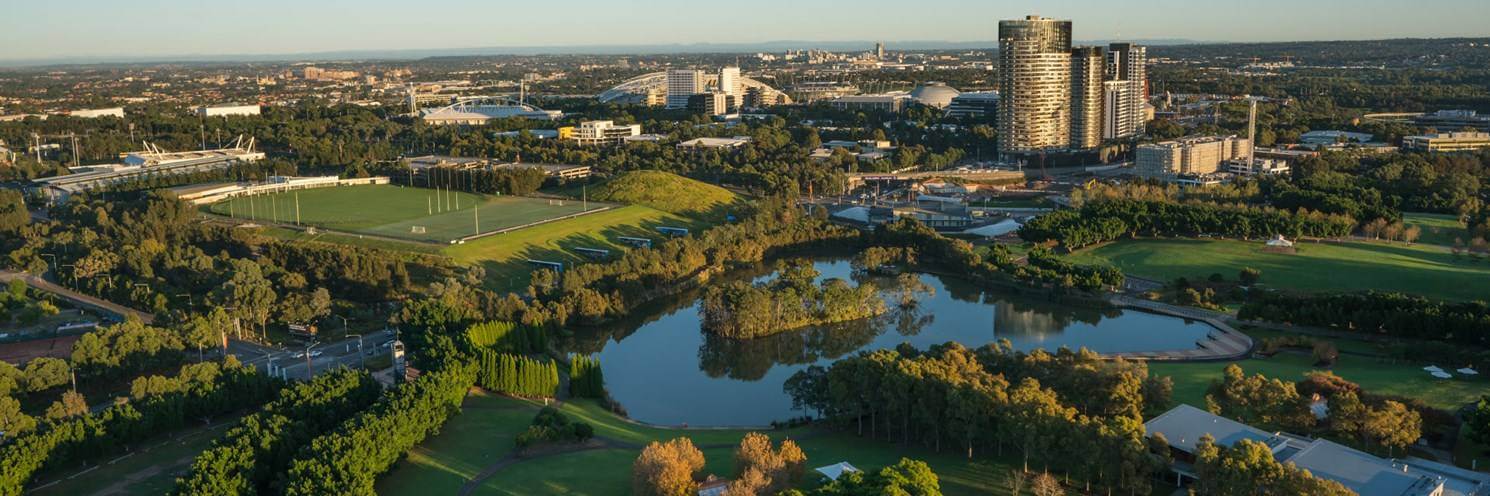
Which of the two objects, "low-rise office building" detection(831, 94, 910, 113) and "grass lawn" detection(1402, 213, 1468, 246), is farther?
"low-rise office building" detection(831, 94, 910, 113)

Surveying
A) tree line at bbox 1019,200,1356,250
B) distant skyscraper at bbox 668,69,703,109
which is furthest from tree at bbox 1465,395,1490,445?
distant skyscraper at bbox 668,69,703,109

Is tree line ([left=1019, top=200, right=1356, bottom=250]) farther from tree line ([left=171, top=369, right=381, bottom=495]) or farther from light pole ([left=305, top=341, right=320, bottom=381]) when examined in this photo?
tree line ([left=171, top=369, right=381, bottom=495])

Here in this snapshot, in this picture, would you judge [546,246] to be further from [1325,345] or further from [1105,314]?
[1325,345]

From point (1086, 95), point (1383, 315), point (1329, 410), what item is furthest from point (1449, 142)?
point (1329, 410)

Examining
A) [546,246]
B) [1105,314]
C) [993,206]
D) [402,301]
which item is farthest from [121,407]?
[993,206]

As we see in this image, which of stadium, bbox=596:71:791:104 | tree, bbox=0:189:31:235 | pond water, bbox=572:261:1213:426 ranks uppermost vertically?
stadium, bbox=596:71:791:104

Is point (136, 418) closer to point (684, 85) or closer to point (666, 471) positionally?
point (666, 471)

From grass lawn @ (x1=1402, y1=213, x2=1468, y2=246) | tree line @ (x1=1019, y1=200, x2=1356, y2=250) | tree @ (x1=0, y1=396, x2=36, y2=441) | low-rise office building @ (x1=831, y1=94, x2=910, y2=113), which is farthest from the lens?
low-rise office building @ (x1=831, y1=94, x2=910, y2=113)
